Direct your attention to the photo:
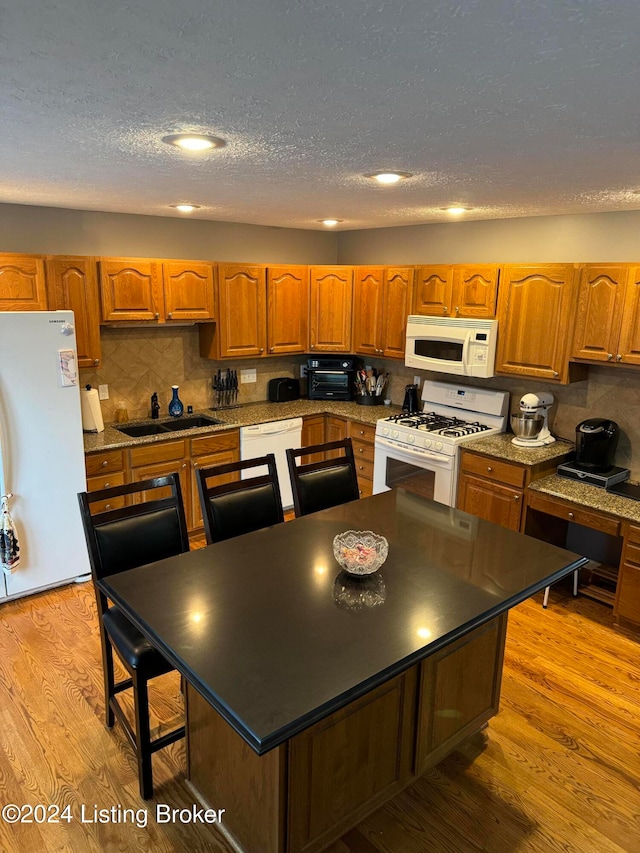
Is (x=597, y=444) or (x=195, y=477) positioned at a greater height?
(x=597, y=444)

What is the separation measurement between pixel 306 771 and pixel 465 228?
12.8 ft

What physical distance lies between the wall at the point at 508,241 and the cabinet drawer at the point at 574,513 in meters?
1.57

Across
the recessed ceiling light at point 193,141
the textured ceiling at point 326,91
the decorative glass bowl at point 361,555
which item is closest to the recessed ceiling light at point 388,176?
the textured ceiling at point 326,91

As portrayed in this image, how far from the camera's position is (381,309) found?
15.9 ft

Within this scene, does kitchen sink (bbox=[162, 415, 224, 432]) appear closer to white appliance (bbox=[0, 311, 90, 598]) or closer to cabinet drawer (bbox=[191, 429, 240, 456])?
cabinet drawer (bbox=[191, 429, 240, 456])

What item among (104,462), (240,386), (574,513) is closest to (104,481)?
(104,462)

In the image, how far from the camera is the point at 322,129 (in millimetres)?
1694

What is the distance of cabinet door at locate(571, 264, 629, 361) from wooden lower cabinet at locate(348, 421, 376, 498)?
1.70 m

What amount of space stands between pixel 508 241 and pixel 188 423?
2802 millimetres

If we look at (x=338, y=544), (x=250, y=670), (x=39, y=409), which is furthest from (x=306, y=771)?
(x=39, y=409)

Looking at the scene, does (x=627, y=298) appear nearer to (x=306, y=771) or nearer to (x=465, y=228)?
(x=465, y=228)

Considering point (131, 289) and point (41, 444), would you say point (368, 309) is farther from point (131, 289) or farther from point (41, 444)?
point (41, 444)

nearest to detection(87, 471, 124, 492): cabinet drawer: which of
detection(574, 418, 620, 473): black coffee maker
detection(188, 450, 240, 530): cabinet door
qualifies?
detection(188, 450, 240, 530): cabinet door

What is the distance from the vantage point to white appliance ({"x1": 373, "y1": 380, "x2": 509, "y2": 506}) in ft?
13.5
